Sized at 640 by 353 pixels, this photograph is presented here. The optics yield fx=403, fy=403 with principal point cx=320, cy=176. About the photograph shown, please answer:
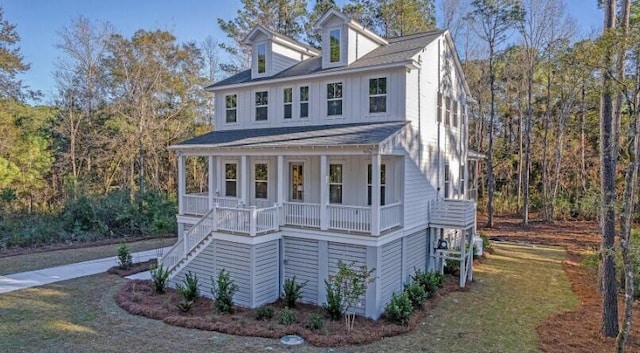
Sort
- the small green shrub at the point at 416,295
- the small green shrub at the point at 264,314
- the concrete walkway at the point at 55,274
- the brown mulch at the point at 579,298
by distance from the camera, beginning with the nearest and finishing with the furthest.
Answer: the brown mulch at the point at 579,298, the small green shrub at the point at 264,314, the small green shrub at the point at 416,295, the concrete walkway at the point at 55,274

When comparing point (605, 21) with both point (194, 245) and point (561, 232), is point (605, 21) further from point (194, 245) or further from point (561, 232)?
point (561, 232)

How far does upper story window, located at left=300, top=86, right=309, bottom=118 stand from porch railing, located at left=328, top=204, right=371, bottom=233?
4256mm

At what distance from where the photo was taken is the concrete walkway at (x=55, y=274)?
1241 centimetres

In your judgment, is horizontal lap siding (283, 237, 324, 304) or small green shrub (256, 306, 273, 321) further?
horizontal lap siding (283, 237, 324, 304)

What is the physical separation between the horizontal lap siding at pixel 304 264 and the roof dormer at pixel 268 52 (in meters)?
7.16

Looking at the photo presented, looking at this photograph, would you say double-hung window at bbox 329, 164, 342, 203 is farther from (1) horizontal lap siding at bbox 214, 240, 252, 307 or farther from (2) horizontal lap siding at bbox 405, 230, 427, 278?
(1) horizontal lap siding at bbox 214, 240, 252, 307

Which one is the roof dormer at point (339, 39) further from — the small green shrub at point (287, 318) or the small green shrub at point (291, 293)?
the small green shrub at point (287, 318)

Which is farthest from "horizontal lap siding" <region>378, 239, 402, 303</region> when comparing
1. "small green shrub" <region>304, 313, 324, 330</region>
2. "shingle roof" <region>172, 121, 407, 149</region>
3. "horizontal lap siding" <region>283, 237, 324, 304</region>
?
"shingle roof" <region>172, 121, 407, 149</region>

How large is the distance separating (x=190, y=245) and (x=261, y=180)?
11.4 ft

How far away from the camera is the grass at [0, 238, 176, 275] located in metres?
14.8

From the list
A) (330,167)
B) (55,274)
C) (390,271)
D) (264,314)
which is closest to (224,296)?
(264,314)

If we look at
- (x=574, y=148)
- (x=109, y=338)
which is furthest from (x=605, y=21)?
(x=574, y=148)

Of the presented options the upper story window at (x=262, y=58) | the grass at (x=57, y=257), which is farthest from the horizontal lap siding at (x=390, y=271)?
the grass at (x=57, y=257)

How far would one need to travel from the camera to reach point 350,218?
10.8 meters
